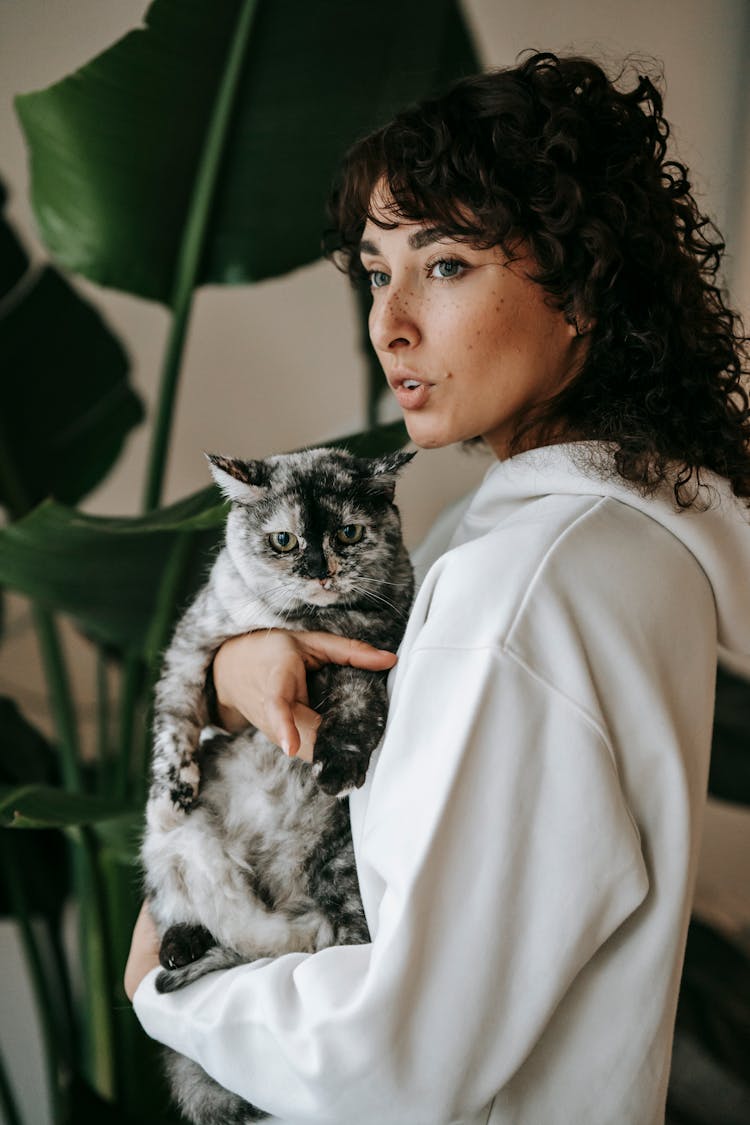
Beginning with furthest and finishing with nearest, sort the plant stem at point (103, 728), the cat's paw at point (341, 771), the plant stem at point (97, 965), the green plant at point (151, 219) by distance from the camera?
the plant stem at point (103, 728) → the plant stem at point (97, 965) → the green plant at point (151, 219) → the cat's paw at point (341, 771)

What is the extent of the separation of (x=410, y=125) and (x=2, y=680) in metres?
1.49

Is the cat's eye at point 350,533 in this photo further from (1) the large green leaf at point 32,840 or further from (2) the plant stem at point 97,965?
(1) the large green leaf at point 32,840

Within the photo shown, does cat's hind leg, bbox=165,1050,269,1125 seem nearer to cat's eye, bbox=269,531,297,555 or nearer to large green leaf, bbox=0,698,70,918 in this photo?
cat's eye, bbox=269,531,297,555

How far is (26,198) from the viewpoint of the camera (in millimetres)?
1694

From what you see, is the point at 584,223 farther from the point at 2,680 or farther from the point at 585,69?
the point at 2,680

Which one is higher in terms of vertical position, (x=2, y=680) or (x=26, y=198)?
(x=26, y=198)

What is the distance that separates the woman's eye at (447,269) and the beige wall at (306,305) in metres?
0.98

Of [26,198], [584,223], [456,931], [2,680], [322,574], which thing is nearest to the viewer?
[456,931]

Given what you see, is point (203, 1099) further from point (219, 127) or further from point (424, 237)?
point (219, 127)

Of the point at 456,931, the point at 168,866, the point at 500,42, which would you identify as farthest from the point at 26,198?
the point at 456,931

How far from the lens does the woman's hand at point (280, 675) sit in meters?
0.84

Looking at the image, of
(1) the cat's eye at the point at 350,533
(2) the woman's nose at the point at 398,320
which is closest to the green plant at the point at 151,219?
(1) the cat's eye at the point at 350,533

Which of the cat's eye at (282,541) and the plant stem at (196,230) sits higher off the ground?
the plant stem at (196,230)

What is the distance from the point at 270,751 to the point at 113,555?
598 millimetres
